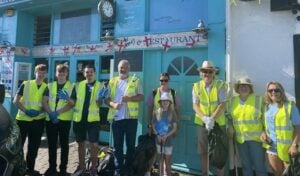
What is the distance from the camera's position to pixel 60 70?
538cm

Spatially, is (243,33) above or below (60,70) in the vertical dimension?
above

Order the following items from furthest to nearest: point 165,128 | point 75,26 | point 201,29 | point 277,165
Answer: point 75,26 → point 201,29 → point 165,128 → point 277,165

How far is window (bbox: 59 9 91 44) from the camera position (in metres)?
8.23

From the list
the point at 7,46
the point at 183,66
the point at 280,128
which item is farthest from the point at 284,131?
the point at 7,46

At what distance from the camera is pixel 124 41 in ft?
21.9

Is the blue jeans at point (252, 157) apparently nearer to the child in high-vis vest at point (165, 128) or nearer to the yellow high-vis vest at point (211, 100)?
the yellow high-vis vest at point (211, 100)

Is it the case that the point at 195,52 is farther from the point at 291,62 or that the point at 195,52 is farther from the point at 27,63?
the point at 27,63

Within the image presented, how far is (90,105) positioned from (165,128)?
53.4 inches

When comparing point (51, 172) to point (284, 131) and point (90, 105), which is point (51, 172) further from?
point (284, 131)

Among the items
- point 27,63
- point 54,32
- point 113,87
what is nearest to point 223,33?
point 113,87

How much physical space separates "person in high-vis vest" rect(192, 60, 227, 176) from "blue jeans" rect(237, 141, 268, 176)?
0.38 m

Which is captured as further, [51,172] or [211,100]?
[51,172]

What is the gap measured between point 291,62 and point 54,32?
655 centimetres

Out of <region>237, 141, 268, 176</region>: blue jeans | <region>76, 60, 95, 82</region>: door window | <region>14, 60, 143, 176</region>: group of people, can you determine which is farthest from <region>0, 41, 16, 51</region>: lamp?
<region>237, 141, 268, 176</region>: blue jeans
